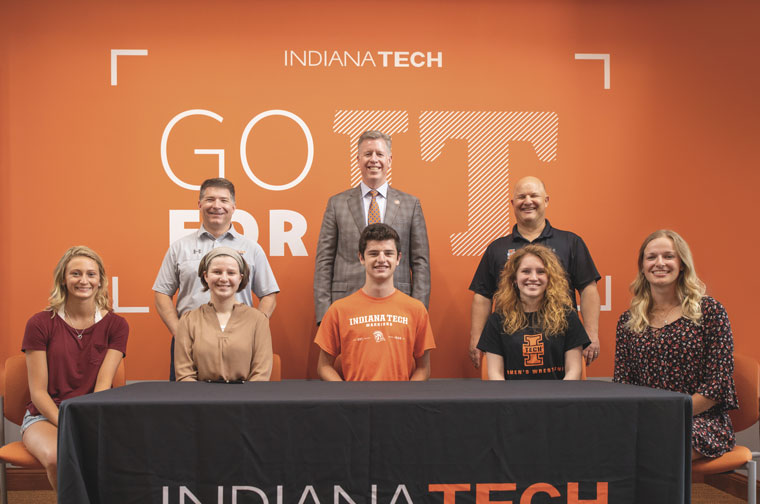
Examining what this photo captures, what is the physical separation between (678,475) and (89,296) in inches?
101

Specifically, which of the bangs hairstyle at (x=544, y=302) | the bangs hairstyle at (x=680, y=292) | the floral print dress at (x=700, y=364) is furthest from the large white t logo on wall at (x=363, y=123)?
the floral print dress at (x=700, y=364)

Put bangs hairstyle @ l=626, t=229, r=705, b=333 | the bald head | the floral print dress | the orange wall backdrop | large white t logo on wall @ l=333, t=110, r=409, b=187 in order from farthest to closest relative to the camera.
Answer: large white t logo on wall @ l=333, t=110, r=409, b=187 → the orange wall backdrop → the bald head → bangs hairstyle @ l=626, t=229, r=705, b=333 → the floral print dress

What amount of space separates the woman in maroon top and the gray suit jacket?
1.08 meters

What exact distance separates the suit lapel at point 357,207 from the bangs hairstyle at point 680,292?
1.46 meters

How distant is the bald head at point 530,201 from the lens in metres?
3.12

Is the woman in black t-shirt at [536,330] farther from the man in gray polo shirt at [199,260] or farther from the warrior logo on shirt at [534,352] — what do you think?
the man in gray polo shirt at [199,260]

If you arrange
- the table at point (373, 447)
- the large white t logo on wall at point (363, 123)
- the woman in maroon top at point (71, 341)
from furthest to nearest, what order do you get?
the large white t logo on wall at point (363, 123), the woman in maroon top at point (71, 341), the table at point (373, 447)

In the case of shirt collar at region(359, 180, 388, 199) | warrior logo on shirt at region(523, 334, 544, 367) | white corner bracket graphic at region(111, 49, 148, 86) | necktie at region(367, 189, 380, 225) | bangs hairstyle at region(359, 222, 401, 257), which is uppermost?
white corner bracket graphic at region(111, 49, 148, 86)

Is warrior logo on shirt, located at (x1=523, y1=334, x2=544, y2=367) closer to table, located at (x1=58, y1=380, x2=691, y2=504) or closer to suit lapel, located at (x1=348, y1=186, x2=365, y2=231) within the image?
table, located at (x1=58, y1=380, x2=691, y2=504)

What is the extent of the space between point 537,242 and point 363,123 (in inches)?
54.4

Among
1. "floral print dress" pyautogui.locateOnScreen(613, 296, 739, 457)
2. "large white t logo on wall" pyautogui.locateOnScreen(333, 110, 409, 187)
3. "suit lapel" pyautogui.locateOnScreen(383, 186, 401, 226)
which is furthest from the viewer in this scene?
"large white t logo on wall" pyautogui.locateOnScreen(333, 110, 409, 187)

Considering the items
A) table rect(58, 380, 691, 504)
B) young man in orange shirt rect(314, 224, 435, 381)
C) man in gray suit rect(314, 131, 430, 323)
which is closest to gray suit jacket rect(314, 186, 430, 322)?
man in gray suit rect(314, 131, 430, 323)

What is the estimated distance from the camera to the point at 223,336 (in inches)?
99.3

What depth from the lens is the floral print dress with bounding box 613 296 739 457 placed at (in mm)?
2400
